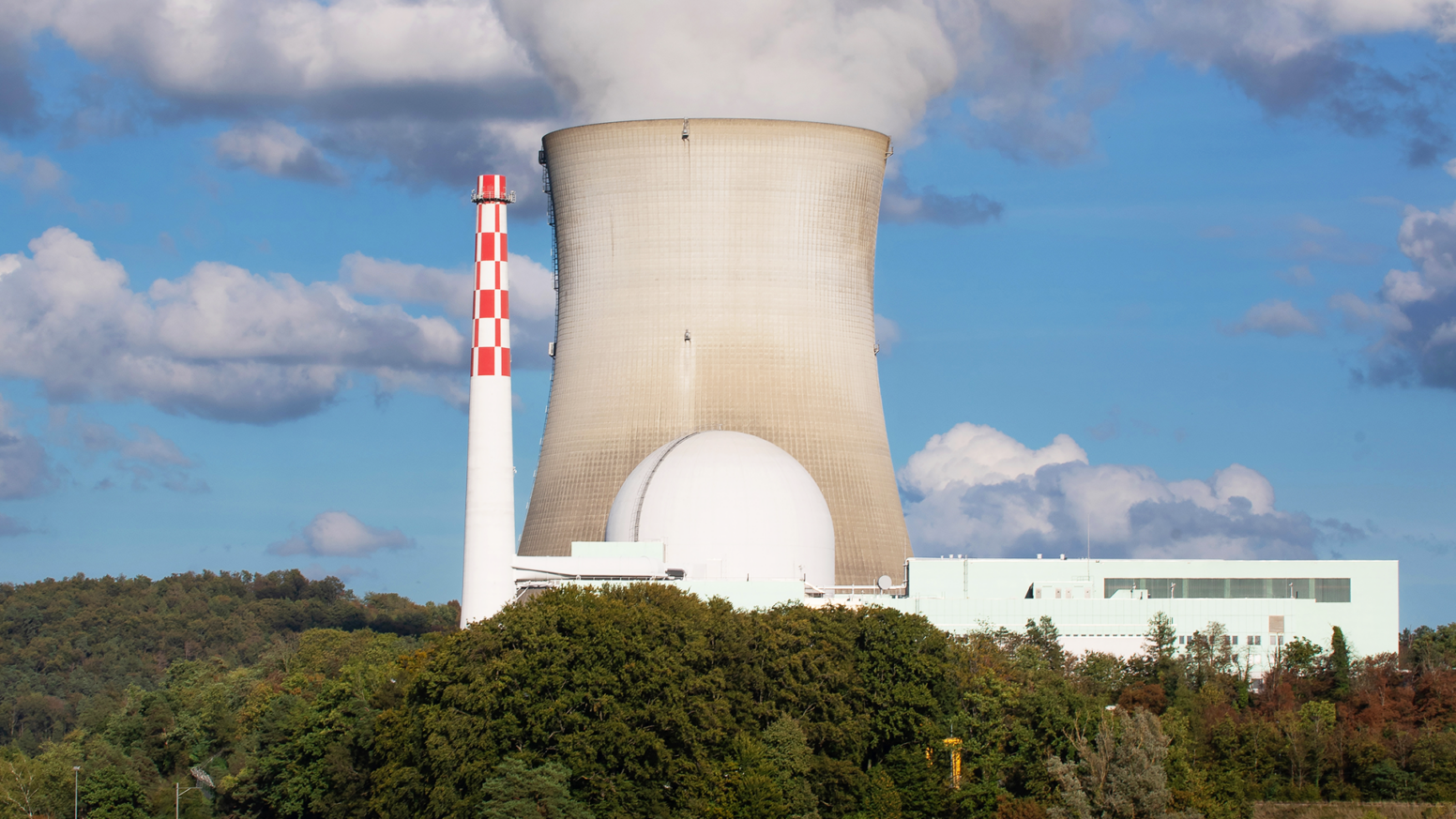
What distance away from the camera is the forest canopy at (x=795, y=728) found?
30672 mm

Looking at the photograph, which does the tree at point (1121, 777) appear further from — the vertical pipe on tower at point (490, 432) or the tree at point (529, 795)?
the vertical pipe on tower at point (490, 432)

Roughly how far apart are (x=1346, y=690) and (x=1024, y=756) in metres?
11.4

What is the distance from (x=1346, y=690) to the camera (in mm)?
40250

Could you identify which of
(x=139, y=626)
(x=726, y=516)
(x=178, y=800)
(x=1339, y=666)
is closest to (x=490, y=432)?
(x=726, y=516)

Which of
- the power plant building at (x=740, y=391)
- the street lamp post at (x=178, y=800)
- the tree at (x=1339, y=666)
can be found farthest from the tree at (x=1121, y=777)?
the street lamp post at (x=178, y=800)

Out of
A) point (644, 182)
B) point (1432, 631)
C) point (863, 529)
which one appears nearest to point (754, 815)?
point (863, 529)

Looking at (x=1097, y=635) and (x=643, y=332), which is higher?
(x=643, y=332)

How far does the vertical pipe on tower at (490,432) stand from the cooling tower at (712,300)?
4372 mm

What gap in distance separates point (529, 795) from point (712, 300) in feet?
56.7

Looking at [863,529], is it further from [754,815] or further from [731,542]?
[754,815]

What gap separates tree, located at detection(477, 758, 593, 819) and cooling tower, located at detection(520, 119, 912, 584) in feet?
48.7

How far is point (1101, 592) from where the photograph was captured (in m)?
47.3

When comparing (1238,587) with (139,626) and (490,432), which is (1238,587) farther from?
(139,626)

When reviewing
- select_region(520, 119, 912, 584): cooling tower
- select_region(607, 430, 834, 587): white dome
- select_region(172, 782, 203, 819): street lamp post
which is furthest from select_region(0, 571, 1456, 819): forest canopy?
select_region(520, 119, 912, 584): cooling tower
